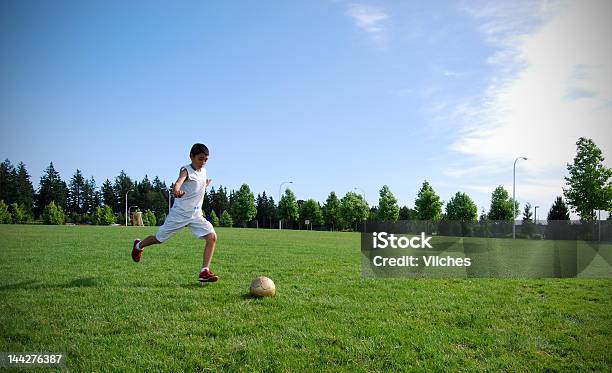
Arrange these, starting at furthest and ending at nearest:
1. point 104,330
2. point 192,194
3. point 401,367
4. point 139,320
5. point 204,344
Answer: point 192,194 → point 139,320 → point 104,330 → point 204,344 → point 401,367

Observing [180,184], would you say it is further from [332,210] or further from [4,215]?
[332,210]

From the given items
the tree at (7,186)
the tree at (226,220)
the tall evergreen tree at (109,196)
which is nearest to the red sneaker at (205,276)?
the tree at (226,220)

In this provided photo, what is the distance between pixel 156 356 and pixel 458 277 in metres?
8.96

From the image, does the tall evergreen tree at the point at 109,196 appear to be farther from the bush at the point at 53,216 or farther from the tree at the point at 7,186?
the bush at the point at 53,216

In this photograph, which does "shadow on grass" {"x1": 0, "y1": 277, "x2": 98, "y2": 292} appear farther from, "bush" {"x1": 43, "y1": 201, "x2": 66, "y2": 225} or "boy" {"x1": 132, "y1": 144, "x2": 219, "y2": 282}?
"bush" {"x1": 43, "y1": 201, "x2": 66, "y2": 225}

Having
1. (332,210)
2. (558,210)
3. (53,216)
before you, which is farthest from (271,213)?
(558,210)

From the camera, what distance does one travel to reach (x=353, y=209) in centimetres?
9031

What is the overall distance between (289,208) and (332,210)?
11.1m

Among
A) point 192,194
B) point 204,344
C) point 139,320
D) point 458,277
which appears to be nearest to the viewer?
point 204,344

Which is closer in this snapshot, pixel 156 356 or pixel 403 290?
pixel 156 356

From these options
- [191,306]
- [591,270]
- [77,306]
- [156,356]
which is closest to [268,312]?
[191,306]

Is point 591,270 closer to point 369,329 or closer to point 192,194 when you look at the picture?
point 369,329

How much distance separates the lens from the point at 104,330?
555 centimetres

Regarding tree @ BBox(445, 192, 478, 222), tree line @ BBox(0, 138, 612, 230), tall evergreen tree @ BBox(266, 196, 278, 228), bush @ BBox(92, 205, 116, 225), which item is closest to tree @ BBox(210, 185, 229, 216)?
tree line @ BBox(0, 138, 612, 230)
